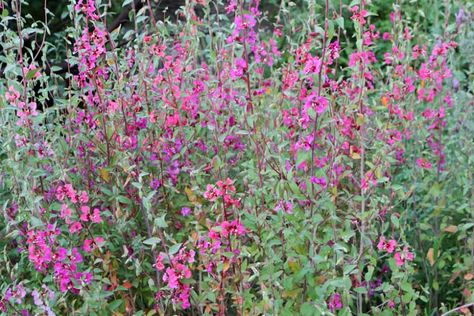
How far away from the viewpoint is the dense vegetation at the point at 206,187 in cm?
223

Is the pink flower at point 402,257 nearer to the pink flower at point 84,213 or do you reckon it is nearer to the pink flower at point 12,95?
the pink flower at point 84,213

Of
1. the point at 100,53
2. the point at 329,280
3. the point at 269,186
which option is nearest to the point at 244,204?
the point at 269,186

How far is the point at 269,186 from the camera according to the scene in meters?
2.27

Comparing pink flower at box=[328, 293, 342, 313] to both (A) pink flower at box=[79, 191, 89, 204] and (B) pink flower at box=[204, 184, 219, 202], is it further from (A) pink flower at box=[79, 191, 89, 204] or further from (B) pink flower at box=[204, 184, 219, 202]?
(A) pink flower at box=[79, 191, 89, 204]

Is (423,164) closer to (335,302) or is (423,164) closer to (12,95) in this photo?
(335,302)

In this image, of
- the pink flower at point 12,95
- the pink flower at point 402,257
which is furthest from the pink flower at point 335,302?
the pink flower at point 12,95

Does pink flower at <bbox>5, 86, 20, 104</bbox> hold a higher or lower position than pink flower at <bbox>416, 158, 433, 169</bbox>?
higher

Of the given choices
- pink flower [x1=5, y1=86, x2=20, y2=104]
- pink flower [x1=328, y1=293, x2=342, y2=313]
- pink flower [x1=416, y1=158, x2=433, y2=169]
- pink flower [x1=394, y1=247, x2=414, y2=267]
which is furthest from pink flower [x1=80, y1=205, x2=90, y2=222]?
pink flower [x1=416, y1=158, x2=433, y2=169]

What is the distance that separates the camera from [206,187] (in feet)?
7.84

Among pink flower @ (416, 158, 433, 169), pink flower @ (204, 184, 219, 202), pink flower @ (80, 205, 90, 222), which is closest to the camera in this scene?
pink flower @ (204, 184, 219, 202)

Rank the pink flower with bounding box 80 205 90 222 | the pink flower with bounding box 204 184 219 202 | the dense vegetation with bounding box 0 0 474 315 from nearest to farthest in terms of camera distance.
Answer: the pink flower with bounding box 204 184 219 202 → the dense vegetation with bounding box 0 0 474 315 → the pink flower with bounding box 80 205 90 222

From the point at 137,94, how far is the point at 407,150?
1203 millimetres

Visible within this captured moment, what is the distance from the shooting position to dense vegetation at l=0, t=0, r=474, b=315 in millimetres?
2229

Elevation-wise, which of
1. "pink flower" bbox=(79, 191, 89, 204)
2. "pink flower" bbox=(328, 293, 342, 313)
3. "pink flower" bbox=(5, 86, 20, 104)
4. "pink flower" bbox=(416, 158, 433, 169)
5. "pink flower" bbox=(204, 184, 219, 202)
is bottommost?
"pink flower" bbox=(328, 293, 342, 313)
